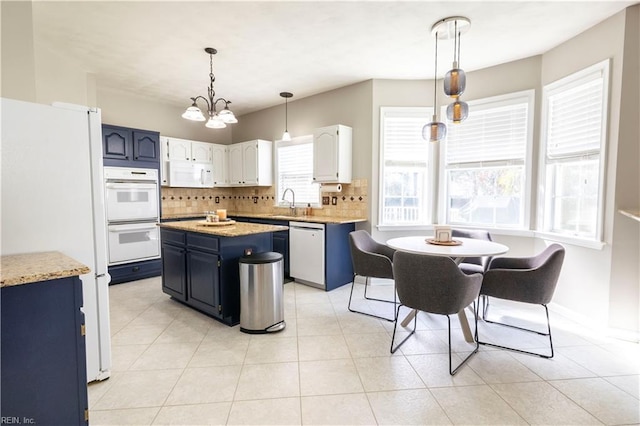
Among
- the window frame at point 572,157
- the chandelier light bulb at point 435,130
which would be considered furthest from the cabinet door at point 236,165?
the window frame at point 572,157

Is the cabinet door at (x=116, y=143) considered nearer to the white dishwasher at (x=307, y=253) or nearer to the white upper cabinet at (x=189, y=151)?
the white upper cabinet at (x=189, y=151)

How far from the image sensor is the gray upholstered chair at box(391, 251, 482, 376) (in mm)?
2160

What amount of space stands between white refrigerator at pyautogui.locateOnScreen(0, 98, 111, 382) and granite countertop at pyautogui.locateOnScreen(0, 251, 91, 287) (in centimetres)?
17

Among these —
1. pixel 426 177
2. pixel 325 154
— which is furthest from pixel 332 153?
pixel 426 177

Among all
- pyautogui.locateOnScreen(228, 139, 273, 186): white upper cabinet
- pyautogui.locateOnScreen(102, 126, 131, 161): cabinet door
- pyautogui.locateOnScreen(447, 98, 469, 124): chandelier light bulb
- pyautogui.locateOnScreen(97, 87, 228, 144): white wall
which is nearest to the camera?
pyautogui.locateOnScreen(447, 98, 469, 124): chandelier light bulb

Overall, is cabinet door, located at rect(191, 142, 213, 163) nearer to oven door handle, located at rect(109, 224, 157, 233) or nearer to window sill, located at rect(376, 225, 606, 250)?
oven door handle, located at rect(109, 224, 157, 233)

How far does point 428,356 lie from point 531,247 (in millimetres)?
2101

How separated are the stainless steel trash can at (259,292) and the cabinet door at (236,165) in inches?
124

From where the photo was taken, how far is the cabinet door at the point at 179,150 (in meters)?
→ 5.04

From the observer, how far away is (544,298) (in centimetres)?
241

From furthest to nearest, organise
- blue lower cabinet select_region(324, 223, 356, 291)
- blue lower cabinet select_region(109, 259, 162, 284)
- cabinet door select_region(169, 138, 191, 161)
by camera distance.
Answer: cabinet door select_region(169, 138, 191, 161) → blue lower cabinet select_region(109, 259, 162, 284) → blue lower cabinet select_region(324, 223, 356, 291)

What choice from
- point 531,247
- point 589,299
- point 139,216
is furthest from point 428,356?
point 139,216

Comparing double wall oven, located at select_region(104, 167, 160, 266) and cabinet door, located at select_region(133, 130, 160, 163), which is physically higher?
cabinet door, located at select_region(133, 130, 160, 163)

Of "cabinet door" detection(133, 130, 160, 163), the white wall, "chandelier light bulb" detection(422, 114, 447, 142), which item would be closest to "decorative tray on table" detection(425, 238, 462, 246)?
"chandelier light bulb" detection(422, 114, 447, 142)
